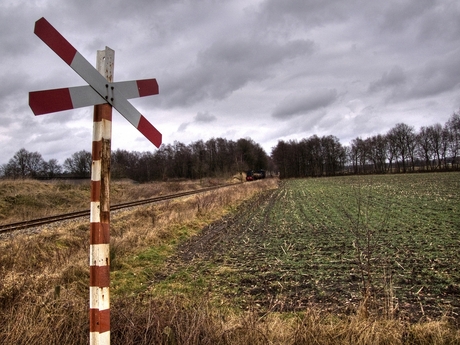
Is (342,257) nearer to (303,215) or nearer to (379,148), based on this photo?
(303,215)

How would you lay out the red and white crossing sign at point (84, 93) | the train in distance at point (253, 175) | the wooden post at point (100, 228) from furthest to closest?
1. the train in distance at point (253, 175)
2. the wooden post at point (100, 228)
3. the red and white crossing sign at point (84, 93)

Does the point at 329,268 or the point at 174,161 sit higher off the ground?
the point at 174,161

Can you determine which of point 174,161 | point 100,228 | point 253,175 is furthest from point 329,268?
point 174,161

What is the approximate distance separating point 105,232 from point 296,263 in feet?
21.9

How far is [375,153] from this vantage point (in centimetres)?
10256

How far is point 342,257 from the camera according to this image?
8727mm

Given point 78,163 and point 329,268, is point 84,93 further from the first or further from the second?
point 78,163

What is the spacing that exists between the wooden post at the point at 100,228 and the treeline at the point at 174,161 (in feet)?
234

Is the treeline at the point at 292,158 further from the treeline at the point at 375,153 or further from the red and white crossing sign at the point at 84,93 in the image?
the red and white crossing sign at the point at 84,93

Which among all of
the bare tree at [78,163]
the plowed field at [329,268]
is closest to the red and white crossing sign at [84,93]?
the plowed field at [329,268]

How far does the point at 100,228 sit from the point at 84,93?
1.11 m

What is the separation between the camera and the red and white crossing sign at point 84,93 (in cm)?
232

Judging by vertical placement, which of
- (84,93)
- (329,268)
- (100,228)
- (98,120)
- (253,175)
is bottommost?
(329,268)

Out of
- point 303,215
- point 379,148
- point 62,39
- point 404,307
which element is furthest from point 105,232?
point 379,148
